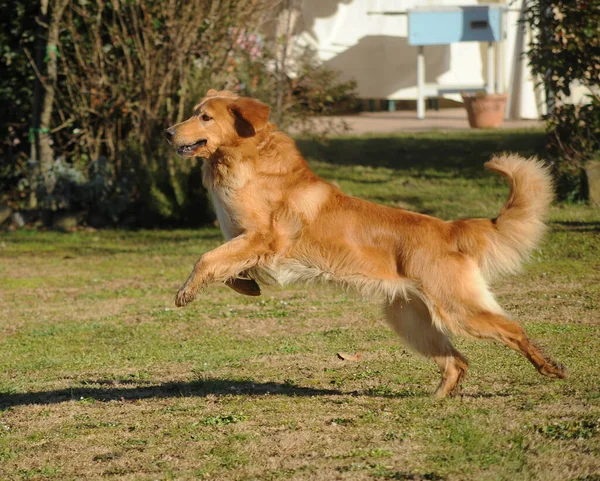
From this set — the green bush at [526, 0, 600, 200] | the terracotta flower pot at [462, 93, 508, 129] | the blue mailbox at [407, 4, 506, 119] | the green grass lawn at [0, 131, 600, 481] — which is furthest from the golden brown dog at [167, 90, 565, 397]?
the blue mailbox at [407, 4, 506, 119]

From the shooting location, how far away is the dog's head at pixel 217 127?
21.3 feet

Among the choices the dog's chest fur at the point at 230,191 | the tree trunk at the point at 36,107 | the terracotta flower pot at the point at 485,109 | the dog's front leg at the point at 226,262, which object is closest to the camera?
the dog's front leg at the point at 226,262

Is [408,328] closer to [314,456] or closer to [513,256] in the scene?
[513,256]

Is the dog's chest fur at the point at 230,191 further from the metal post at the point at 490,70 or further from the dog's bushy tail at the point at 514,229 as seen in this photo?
the metal post at the point at 490,70

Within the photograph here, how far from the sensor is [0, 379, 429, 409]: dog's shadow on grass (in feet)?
21.3

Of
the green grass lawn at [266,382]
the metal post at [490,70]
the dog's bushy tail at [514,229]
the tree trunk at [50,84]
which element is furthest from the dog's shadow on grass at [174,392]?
the metal post at [490,70]

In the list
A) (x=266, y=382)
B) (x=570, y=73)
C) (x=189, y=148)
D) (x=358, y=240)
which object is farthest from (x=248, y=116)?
(x=570, y=73)

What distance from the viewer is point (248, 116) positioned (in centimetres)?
650

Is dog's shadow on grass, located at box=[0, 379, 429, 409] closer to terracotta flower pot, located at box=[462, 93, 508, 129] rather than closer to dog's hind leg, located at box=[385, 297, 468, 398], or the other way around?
dog's hind leg, located at box=[385, 297, 468, 398]

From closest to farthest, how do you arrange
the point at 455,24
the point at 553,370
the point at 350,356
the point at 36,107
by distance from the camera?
the point at 553,370 → the point at 350,356 → the point at 36,107 → the point at 455,24

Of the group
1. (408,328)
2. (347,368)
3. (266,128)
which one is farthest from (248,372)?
(266,128)

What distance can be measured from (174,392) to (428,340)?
1.78 metres

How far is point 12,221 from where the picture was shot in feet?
47.2

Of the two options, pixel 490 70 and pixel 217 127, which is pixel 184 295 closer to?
pixel 217 127
